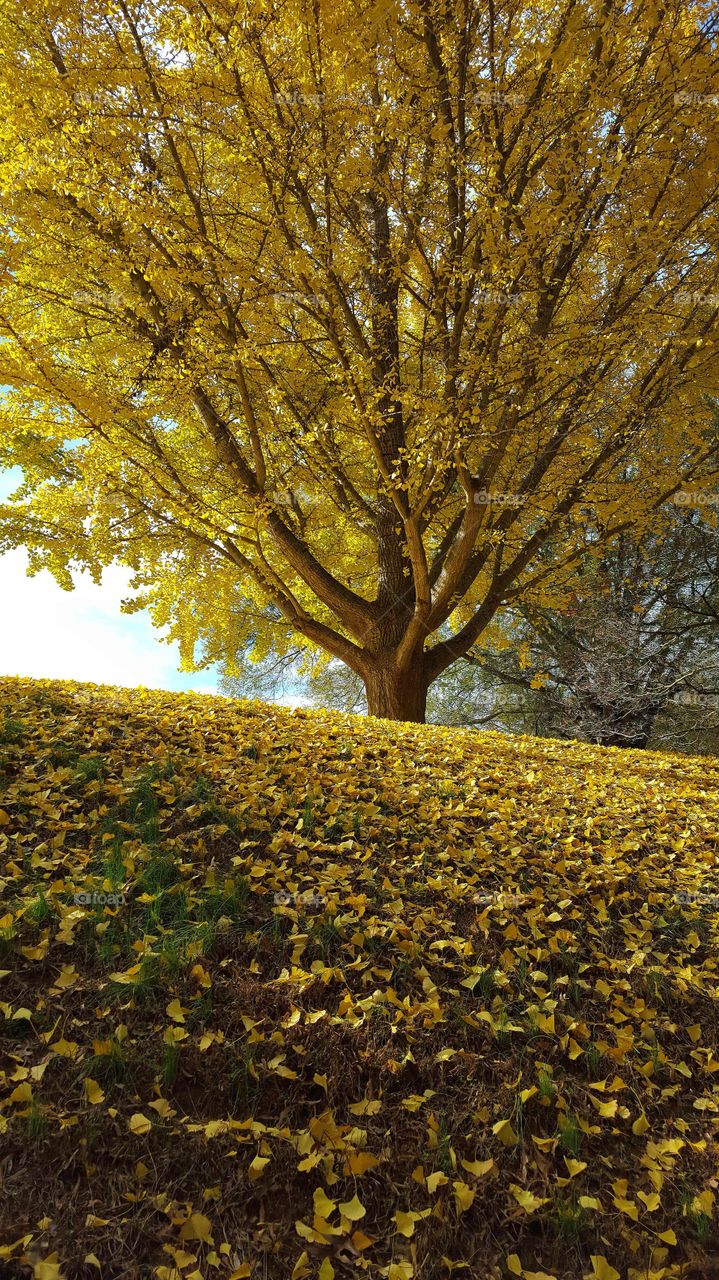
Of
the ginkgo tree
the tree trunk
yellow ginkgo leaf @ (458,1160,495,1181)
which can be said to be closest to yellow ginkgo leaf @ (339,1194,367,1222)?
yellow ginkgo leaf @ (458,1160,495,1181)

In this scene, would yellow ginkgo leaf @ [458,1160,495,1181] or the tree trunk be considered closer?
yellow ginkgo leaf @ [458,1160,495,1181]

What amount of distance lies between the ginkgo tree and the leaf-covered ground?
10.4 feet

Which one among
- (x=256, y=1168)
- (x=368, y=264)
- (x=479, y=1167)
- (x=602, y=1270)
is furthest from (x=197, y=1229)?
(x=368, y=264)

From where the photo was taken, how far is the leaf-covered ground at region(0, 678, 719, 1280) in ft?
7.44

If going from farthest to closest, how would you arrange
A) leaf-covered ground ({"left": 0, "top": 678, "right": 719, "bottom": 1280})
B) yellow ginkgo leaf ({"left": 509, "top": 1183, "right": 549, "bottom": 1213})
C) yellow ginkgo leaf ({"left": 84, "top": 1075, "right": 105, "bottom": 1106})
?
yellow ginkgo leaf ({"left": 84, "top": 1075, "right": 105, "bottom": 1106}) → yellow ginkgo leaf ({"left": 509, "top": 1183, "right": 549, "bottom": 1213}) → leaf-covered ground ({"left": 0, "top": 678, "right": 719, "bottom": 1280})

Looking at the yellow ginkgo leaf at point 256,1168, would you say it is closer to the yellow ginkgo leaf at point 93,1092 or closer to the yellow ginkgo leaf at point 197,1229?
the yellow ginkgo leaf at point 197,1229

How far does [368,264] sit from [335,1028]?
5.87m

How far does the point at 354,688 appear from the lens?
18000 millimetres

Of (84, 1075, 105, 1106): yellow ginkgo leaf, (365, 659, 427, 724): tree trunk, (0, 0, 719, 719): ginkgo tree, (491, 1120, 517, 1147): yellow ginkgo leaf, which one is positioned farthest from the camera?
(365, 659, 427, 724): tree trunk

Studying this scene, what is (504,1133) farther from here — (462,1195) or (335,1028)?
(335,1028)

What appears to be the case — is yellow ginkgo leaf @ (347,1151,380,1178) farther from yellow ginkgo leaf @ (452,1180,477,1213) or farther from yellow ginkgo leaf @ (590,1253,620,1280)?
yellow ginkgo leaf @ (590,1253,620,1280)

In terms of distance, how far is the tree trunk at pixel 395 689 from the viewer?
349 inches

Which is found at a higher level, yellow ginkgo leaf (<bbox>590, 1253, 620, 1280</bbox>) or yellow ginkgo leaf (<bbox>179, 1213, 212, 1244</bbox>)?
yellow ginkgo leaf (<bbox>179, 1213, 212, 1244</bbox>)

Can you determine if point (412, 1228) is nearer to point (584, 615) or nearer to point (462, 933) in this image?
point (462, 933)
